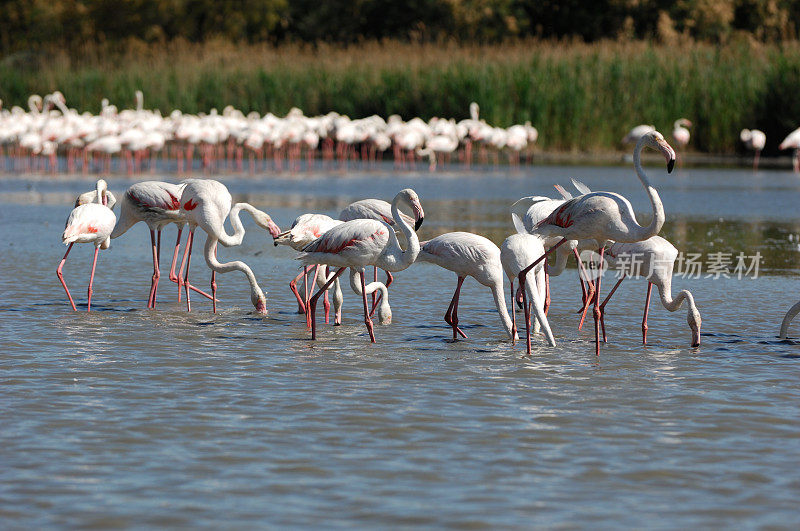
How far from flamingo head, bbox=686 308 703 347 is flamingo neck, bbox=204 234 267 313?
3.11 m

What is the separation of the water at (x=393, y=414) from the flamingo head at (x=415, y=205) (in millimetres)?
820

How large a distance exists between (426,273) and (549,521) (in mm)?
7132

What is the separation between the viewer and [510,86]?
99.7 feet

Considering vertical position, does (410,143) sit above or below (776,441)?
above

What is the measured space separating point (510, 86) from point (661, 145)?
2344 cm

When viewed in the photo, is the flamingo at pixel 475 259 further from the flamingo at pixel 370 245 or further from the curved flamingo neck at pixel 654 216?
the curved flamingo neck at pixel 654 216

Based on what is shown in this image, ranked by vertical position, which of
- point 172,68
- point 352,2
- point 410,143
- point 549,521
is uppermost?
point 352,2

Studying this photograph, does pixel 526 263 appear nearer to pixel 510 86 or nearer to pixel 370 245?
pixel 370 245

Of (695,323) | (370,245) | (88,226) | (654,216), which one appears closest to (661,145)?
(654,216)

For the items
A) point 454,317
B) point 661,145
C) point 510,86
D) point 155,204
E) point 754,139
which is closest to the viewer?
point 661,145

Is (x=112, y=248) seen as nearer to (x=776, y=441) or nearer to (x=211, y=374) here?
(x=211, y=374)

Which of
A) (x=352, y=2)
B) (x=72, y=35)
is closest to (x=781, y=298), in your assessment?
(x=352, y=2)

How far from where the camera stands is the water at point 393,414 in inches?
175

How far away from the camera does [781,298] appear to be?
9.84 m
